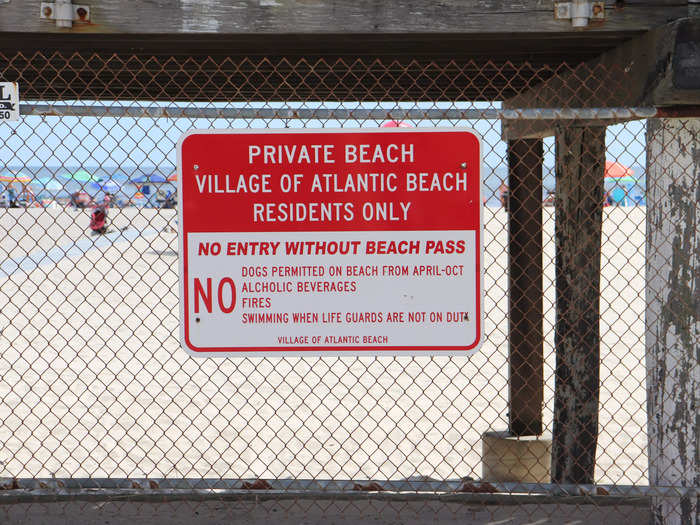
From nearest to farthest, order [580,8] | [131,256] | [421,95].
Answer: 1. [580,8]
2. [421,95]
3. [131,256]

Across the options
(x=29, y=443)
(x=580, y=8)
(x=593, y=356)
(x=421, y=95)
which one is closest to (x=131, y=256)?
(x=29, y=443)

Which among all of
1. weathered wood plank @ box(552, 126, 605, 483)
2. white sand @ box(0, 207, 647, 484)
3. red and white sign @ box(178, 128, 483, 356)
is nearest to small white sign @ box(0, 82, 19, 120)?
red and white sign @ box(178, 128, 483, 356)

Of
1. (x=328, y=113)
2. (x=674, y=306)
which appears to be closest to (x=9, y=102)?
(x=328, y=113)

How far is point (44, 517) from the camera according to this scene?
14.1ft

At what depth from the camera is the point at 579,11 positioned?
3.54 m

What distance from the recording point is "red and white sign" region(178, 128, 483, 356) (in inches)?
143

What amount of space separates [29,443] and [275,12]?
14.8ft

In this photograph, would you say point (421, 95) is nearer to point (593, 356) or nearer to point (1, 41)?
point (593, 356)

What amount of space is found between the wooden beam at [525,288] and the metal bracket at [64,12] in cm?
357

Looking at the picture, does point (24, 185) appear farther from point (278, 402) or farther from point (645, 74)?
point (645, 74)

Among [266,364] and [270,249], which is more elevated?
[270,249]

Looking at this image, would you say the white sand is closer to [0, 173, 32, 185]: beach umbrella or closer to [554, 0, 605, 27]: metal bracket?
[0, 173, 32, 185]: beach umbrella

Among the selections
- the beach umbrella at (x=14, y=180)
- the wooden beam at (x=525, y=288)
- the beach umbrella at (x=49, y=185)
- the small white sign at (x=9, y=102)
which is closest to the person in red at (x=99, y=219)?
the beach umbrella at (x=49, y=185)

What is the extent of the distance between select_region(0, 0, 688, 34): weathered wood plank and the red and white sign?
51 centimetres
